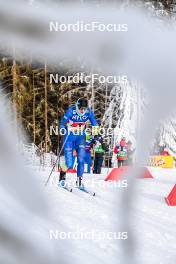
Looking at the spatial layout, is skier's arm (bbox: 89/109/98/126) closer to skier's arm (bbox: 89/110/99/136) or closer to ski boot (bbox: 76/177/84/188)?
skier's arm (bbox: 89/110/99/136)

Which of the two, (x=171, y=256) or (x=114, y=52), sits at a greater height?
(x=114, y=52)

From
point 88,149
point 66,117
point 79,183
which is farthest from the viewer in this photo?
point 88,149

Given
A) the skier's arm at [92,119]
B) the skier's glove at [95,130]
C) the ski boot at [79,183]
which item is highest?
the skier's arm at [92,119]

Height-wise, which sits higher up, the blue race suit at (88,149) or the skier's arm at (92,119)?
the skier's arm at (92,119)

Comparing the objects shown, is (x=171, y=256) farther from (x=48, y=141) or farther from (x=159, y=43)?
(x=159, y=43)

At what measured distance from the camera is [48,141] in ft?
1.52

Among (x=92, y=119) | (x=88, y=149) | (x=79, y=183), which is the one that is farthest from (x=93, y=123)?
(x=88, y=149)

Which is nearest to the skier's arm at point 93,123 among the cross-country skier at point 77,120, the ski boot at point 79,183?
the cross-country skier at point 77,120

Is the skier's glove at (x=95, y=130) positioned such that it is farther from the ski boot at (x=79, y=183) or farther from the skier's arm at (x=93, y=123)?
the ski boot at (x=79, y=183)

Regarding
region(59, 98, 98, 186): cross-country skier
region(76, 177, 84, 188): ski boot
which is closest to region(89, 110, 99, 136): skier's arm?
region(59, 98, 98, 186): cross-country skier

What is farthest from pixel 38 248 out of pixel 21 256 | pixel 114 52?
pixel 114 52

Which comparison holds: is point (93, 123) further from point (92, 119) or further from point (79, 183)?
point (79, 183)

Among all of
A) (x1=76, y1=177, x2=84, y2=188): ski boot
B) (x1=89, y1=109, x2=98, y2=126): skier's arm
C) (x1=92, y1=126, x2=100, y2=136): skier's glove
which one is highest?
(x1=89, y1=109, x2=98, y2=126): skier's arm

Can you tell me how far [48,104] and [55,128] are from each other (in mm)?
35
